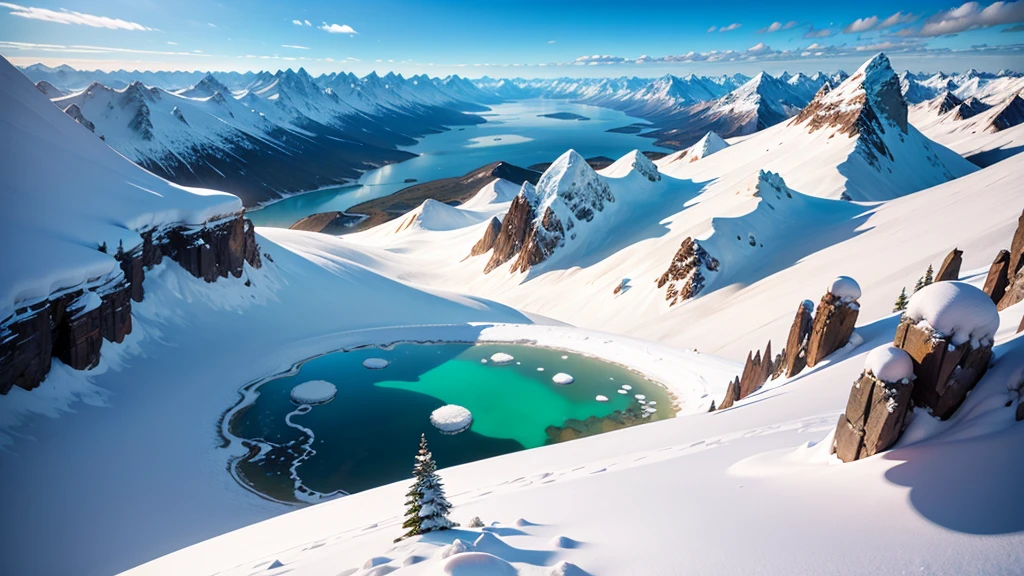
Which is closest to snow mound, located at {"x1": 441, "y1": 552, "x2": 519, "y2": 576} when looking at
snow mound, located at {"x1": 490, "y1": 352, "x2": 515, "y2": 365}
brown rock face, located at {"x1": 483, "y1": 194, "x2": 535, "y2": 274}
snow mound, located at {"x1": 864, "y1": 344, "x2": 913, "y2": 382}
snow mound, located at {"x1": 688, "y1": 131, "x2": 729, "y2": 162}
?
snow mound, located at {"x1": 864, "y1": 344, "x2": 913, "y2": 382}

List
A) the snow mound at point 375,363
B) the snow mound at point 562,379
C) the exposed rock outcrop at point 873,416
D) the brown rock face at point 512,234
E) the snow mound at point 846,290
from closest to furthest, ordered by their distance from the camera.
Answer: the exposed rock outcrop at point 873,416 < the snow mound at point 846,290 < the snow mound at point 562,379 < the snow mound at point 375,363 < the brown rock face at point 512,234

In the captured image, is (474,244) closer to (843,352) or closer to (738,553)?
(843,352)

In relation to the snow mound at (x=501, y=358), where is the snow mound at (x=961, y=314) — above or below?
above

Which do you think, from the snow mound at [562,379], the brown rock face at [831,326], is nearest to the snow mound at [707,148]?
the snow mound at [562,379]

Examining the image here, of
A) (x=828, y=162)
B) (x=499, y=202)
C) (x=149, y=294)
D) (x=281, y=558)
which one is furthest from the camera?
(x=499, y=202)

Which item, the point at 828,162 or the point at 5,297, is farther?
the point at 828,162

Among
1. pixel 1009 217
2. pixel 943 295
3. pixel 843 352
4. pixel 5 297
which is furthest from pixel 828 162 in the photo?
pixel 5 297

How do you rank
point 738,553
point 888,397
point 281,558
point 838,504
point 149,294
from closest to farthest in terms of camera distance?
point 738,553, point 838,504, point 888,397, point 281,558, point 149,294

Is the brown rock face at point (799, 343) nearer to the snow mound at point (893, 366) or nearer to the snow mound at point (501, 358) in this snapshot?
the snow mound at point (893, 366)
